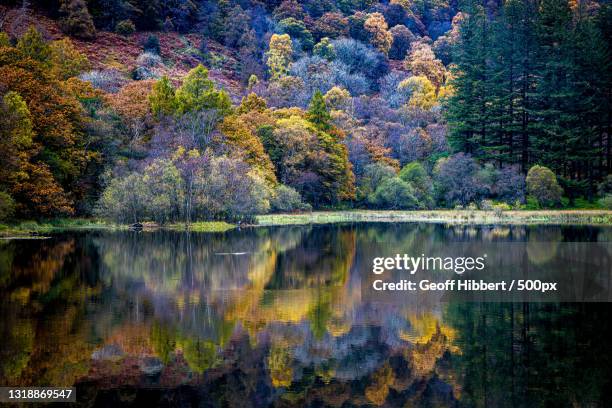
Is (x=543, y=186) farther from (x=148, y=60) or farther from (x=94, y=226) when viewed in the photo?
(x=148, y=60)

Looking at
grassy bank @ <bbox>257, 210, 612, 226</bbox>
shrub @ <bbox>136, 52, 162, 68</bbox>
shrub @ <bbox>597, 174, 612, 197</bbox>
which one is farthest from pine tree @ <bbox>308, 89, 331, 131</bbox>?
shrub @ <bbox>136, 52, 162, 68</bbox>

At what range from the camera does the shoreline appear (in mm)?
50656

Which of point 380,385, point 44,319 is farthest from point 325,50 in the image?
point 380,385

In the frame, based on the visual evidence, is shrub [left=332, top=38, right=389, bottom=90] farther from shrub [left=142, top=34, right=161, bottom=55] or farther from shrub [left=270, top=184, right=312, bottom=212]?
shrub [left=270, top=184, right=312, bottom=212]

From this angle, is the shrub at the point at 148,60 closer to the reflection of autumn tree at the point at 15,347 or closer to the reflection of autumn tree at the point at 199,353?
the reflection of autumn tree at the point at 15,347

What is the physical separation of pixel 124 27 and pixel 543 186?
62181 mm

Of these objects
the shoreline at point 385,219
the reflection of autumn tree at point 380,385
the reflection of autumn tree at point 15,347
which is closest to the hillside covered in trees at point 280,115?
the shoreline at point 385,219

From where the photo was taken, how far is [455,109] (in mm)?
79312

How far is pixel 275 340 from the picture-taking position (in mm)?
17188

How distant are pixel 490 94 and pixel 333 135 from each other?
18751 millimetres

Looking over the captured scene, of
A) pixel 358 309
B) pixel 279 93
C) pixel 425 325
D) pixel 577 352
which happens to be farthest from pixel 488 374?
pixel 279 93

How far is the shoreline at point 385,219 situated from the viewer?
166 ft

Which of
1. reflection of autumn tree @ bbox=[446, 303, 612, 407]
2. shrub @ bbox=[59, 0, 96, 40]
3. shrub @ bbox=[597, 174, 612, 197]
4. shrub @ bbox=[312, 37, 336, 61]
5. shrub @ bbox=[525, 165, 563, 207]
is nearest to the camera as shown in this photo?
reflection of autumn tree @ bbox=[446, 303, 612, 407]

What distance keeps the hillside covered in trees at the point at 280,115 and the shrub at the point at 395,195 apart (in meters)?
0.18
